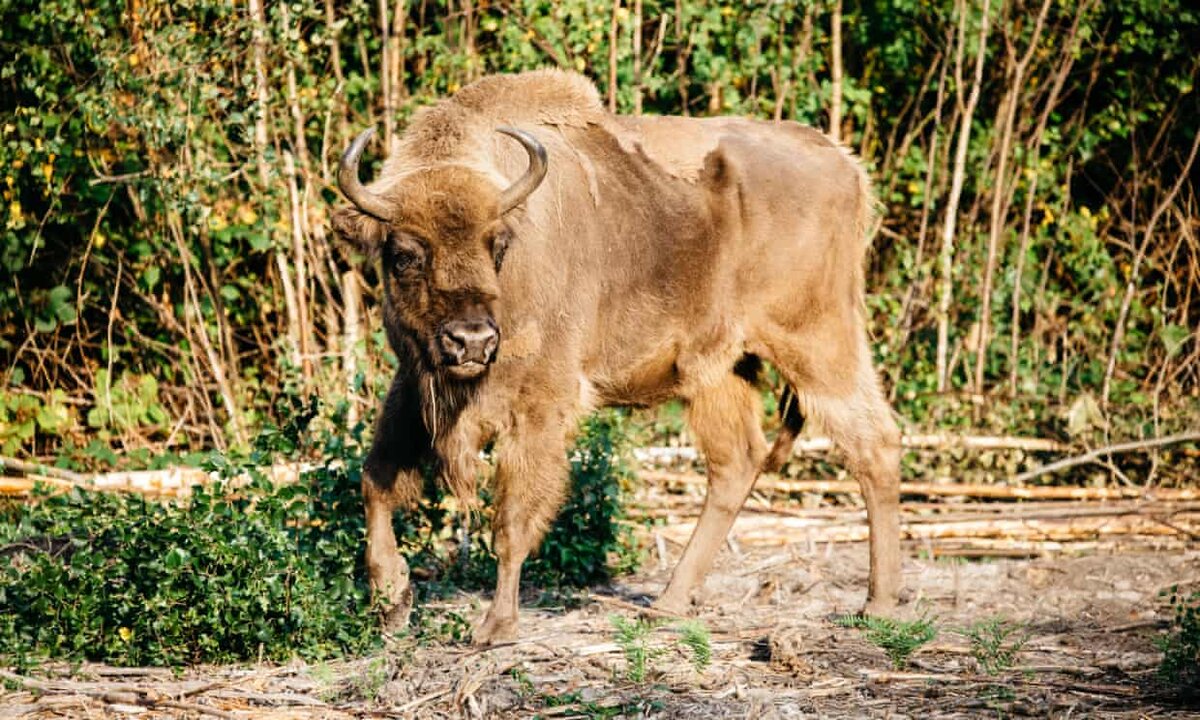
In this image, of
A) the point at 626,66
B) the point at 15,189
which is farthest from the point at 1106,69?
the point at 15,189

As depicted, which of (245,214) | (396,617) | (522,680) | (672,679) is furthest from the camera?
(245,214)

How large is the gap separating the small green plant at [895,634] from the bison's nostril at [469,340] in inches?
82.5

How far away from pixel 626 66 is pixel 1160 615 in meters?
5.57

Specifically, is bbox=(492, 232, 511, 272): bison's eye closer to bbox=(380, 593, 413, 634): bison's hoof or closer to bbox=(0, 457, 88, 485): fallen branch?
bbox=(380, 593, 413, 634): bison's hoof

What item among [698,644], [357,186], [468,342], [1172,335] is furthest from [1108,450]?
[357,186]

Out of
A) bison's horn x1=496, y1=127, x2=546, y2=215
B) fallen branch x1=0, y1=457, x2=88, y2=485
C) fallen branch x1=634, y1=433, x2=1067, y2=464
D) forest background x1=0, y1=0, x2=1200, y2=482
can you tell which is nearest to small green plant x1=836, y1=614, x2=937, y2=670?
bison's horn x1=496, y1=127, x2=546, y2=215

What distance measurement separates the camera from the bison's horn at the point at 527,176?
5.69 meters

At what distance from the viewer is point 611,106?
9.88 meters

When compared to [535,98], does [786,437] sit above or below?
below

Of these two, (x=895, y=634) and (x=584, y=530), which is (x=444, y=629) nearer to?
(x=584, y=530)

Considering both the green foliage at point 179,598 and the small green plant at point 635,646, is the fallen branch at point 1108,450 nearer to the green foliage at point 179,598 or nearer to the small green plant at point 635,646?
the small green plant at point 635,646

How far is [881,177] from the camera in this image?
38.1 ft

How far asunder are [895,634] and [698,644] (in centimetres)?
90

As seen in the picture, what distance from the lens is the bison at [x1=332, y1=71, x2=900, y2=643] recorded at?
5762 millimetres
